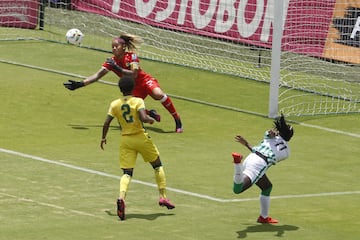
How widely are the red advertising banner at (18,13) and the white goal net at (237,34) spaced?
0.03m

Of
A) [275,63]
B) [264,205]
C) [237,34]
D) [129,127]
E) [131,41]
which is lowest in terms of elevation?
[264,205]

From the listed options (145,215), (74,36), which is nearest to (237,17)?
(74,36)

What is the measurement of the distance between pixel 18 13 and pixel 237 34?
7.41 m

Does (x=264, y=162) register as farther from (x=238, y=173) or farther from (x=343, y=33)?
(x=343, y=33)

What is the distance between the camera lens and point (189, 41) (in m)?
31.6

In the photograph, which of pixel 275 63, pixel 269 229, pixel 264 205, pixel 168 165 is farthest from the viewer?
pixel 275 63

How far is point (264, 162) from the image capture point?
54.7 feet

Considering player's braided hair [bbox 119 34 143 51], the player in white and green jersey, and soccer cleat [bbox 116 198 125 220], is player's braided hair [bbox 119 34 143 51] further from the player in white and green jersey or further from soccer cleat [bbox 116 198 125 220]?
soccer cleat [bbox 116 198 125 220]

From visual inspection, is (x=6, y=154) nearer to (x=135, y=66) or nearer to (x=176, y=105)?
(x=135, y=66)

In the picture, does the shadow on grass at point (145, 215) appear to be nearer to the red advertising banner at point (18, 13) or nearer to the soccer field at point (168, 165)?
the soccer field at point (168, 165)

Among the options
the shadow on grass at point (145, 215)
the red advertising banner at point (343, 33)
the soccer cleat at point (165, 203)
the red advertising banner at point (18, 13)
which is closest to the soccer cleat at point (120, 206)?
the shadow on grass at point (145, 215)

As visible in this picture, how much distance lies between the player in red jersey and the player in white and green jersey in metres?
4.57

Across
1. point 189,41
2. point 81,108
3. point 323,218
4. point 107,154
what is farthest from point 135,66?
point 189,41

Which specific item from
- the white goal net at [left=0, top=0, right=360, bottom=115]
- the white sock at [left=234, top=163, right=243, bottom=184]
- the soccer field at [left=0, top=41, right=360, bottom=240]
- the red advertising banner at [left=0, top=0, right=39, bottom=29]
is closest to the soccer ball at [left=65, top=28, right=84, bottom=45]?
the white goal net at [left=0, top=0, right=360, bottom=115]
